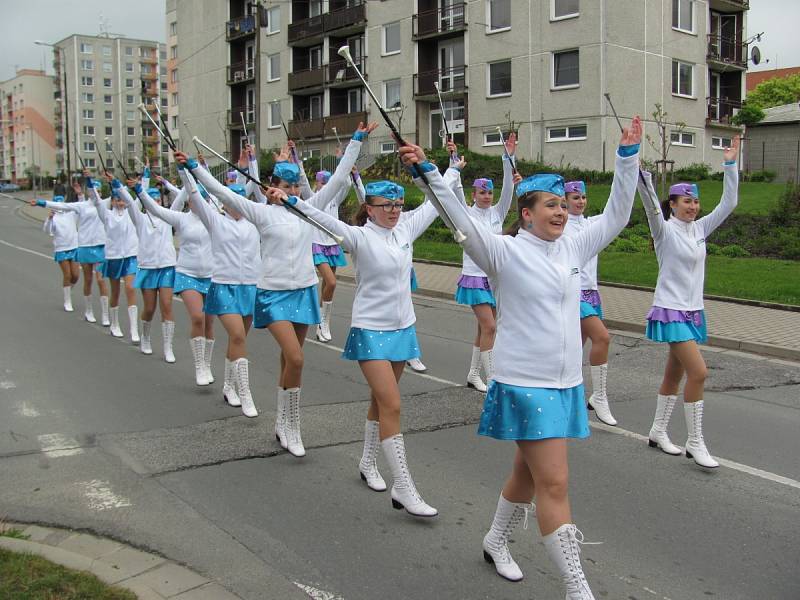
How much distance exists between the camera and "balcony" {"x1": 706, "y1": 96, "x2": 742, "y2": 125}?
117ft

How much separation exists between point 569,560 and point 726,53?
38651 mm

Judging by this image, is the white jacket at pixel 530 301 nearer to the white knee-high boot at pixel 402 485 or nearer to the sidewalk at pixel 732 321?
the white knee-high boot at pixel 402 485

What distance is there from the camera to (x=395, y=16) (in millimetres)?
38906

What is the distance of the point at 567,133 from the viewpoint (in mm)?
31766

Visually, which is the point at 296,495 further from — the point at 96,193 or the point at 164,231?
the point at 96,193

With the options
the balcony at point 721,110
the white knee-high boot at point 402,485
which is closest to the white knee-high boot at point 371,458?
the white knee-high boot at point 402,485

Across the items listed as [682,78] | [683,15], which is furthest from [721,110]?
[683,15]

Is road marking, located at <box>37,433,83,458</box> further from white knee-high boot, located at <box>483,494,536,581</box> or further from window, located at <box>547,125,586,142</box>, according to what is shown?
window, located at <box>547,125,586,142</box>

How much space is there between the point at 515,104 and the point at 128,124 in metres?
97.2

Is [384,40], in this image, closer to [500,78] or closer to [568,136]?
[500,78]

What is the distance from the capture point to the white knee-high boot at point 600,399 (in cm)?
685

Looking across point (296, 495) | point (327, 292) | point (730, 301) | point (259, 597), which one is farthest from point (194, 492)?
point (730, 301)

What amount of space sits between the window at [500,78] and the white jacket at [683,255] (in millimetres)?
28880

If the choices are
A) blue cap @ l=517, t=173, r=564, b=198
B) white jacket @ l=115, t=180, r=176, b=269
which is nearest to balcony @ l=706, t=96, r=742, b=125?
white jacket @ l=115, t=180, r=176, b=269
